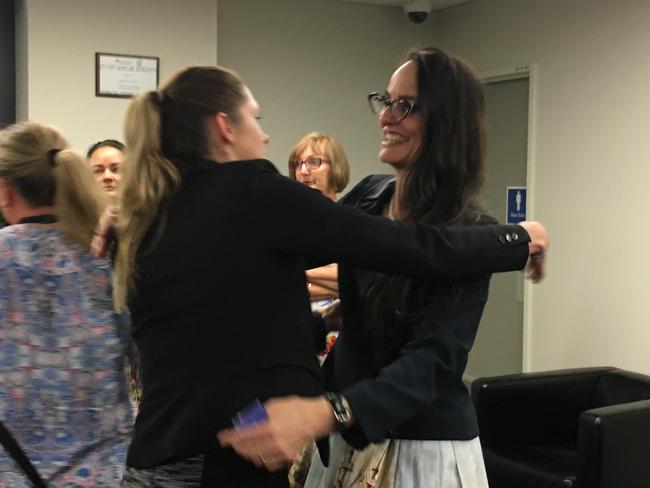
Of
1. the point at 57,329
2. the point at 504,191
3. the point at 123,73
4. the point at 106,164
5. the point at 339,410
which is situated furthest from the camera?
the point at 504,191

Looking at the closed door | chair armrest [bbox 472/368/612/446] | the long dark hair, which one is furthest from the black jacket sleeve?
the closed door

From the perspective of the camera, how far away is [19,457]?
5.69 feet

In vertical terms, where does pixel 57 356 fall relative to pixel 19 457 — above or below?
above

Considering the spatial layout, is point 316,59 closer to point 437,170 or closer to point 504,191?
point 504,191

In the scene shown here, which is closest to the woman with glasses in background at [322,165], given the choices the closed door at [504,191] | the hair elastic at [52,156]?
the closed door at [504,191]

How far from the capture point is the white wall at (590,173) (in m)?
4.22

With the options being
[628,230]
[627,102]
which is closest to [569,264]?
[628,230]

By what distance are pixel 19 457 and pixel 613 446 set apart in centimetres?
232

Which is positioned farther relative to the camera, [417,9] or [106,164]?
[417,9]

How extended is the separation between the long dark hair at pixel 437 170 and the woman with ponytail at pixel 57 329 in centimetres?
65

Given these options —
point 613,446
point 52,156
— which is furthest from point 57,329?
point 613,446

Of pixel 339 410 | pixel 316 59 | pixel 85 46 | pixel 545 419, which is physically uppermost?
pixel 316 59

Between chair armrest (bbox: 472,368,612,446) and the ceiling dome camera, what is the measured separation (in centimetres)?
269

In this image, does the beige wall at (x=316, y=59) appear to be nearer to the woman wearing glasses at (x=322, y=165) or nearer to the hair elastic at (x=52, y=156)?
the woman wearing glasses at (x=322, y=165)
